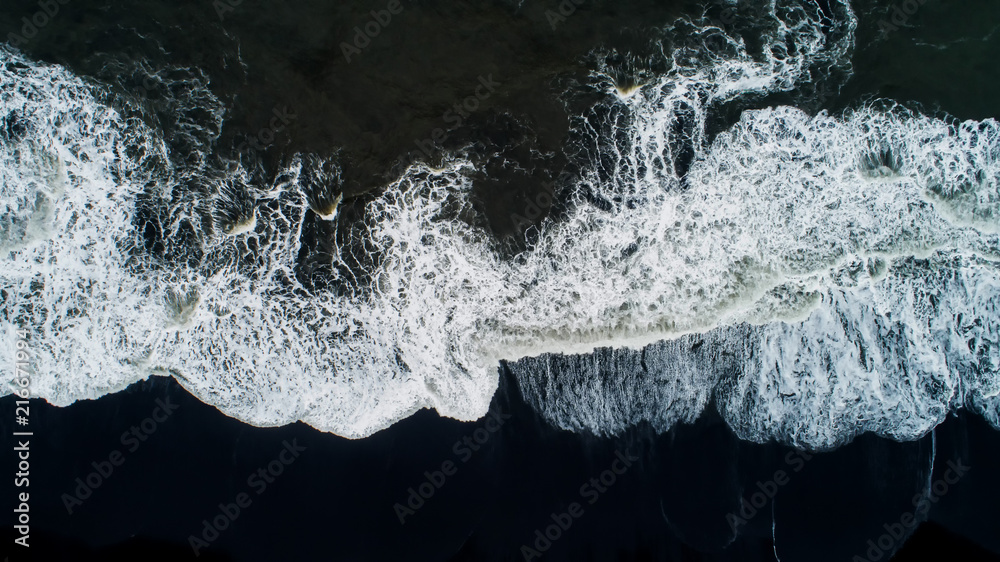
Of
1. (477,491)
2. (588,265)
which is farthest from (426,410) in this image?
(588,265)

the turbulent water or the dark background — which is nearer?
the dark background

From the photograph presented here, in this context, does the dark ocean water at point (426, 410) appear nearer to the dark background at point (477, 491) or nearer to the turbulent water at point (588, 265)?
the dark background at point (477, 491)

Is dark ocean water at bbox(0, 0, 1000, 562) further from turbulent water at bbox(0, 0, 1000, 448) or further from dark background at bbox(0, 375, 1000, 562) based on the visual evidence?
turbulent water at bbox(0, 0, 1000, 448)

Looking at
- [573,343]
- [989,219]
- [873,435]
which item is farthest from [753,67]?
[873,435]

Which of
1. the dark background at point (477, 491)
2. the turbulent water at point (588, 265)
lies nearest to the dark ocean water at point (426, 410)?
the dark background at point (477, 491)

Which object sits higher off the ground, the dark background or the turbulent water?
the turbulent water

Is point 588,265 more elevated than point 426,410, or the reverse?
point 588,265

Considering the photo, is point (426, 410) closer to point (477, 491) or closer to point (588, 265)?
point (477, 491)

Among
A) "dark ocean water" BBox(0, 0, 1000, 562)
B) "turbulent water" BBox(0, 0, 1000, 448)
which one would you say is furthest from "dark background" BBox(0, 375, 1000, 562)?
"turbulent water" BBox(0, 0, 1000, 448)
